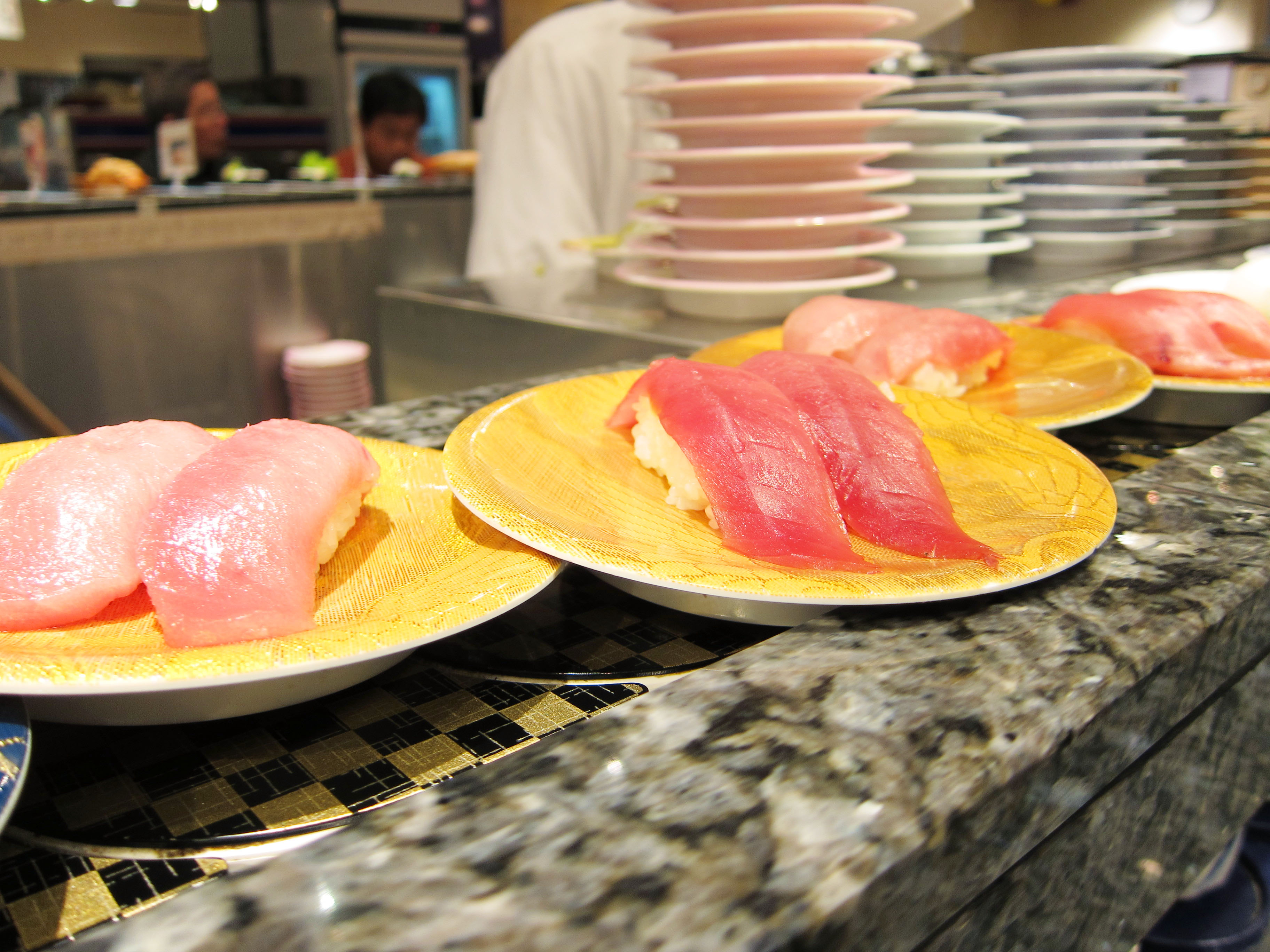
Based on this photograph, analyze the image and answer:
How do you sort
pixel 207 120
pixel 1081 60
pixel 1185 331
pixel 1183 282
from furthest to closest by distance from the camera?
pixel 207 120, pixel 1081 60, pixel 1183 282, pixel 1185 331

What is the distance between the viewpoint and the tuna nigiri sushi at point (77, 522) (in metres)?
0.56

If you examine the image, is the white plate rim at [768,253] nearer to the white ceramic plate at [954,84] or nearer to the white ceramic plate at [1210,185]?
the white ceramic plate at [954,84]

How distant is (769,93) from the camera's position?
1640 millimetres

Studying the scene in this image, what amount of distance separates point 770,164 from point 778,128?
0.06m

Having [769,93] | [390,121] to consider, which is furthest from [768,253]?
[390,121]

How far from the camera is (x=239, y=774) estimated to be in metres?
0.53

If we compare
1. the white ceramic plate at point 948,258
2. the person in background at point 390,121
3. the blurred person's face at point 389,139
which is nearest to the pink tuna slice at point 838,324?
the white ceramic plate at point 948,258

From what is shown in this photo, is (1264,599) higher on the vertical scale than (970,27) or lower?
lower

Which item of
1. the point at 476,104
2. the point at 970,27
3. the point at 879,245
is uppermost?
the point at 970,27

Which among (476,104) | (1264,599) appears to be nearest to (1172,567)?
(1264,599)

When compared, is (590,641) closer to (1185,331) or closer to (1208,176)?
(1185,331)

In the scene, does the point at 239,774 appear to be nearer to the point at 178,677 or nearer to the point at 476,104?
the point at 178,677

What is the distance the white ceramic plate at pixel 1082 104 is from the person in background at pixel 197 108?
5.12 meters

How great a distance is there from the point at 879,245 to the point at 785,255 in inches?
8.0
